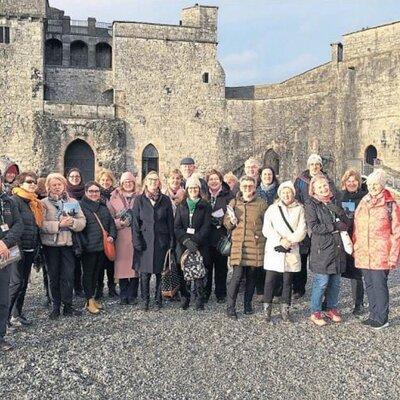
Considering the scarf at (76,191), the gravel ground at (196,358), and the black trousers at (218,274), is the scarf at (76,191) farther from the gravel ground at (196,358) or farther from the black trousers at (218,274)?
the black trousers at (218,274)

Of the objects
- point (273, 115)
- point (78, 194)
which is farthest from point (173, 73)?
point (78, 194)

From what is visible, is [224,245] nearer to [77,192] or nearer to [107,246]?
[107,246]

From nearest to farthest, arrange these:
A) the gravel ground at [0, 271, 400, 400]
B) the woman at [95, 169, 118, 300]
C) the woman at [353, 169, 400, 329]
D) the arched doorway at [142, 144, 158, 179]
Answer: the gravel ground at [0, 271, 400, 400]
the woman at [353, 169, 400, 329]
the woman at [95, 169, 118, 300]
the arched doorway at [142, 144, 158, 179]

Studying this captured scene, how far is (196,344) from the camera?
6.20 meters

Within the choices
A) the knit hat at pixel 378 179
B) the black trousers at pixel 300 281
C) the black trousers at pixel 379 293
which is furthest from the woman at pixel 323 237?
the black trousers at pixel 300 281

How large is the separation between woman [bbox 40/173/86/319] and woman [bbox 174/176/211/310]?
1.35m

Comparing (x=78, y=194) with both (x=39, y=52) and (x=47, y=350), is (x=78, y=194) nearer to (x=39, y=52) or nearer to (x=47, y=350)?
(x=47, y=350)

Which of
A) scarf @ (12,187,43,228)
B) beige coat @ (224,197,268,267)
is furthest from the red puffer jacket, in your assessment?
scarf @ (12,187,43,228)

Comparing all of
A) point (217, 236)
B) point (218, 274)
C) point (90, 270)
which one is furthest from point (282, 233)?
point (90, 270)

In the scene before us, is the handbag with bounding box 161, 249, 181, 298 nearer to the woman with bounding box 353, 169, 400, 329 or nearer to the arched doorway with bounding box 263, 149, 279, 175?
the woman with bounding box 353, 169, 400, 329

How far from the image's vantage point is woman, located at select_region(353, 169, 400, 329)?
22.3 feet

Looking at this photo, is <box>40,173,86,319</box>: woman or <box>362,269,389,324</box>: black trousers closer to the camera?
<box>362,269,389,324</box>: black trousers

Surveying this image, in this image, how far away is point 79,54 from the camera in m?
32.2

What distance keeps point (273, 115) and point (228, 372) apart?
2661cm
